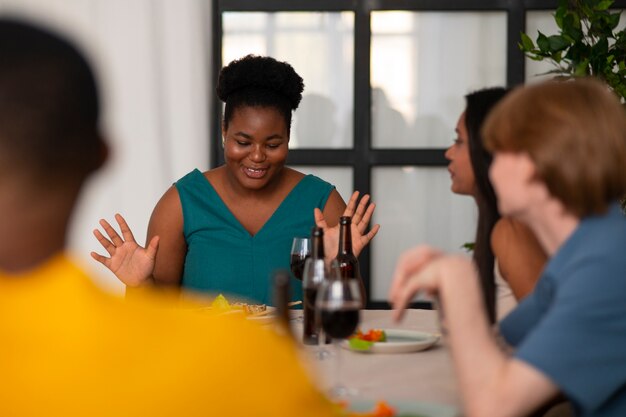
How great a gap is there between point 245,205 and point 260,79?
43 cm

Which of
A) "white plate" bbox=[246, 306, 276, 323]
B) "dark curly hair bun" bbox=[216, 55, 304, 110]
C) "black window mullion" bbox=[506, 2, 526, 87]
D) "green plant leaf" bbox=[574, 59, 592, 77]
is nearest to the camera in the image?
"white plate" bbox=[246, 306, 276, 323]

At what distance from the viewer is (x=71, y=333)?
2.64 feet

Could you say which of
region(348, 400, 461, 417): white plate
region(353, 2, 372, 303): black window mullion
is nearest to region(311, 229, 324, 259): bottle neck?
region(348, 400, 461, 417): white plate

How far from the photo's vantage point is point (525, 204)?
1650 millimetres

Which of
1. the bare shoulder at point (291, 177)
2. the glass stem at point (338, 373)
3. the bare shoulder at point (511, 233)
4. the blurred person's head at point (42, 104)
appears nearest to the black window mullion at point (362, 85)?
the bare shoulder at point (291, 177)

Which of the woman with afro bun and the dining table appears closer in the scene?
the dining table

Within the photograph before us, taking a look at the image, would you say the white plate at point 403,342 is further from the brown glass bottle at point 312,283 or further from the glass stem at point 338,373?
the glass stem at point 338,373

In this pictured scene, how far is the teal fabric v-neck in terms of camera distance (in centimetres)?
319

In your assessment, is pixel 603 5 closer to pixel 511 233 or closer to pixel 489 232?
pixel 489 232

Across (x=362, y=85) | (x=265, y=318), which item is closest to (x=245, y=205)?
(x=265, y=318)

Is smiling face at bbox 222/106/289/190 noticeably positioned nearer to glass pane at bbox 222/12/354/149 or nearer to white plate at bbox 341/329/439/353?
white plate at bbox 341/329/439/353

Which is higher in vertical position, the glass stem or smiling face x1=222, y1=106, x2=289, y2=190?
smiling face x1=222, y1=106, x2=289, y2=190

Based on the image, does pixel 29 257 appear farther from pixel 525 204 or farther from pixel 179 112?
pixel 179 112

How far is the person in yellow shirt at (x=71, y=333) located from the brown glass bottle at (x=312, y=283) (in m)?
1.31
